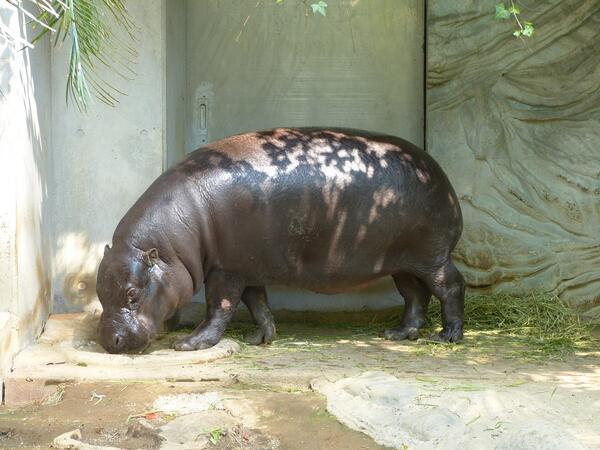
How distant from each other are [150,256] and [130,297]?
31 centimetres

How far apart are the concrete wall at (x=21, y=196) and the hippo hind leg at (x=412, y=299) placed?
2.73 meters

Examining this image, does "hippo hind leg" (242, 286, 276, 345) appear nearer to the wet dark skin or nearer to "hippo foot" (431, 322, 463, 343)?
the wet dark skin

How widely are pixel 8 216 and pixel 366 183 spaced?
255cm

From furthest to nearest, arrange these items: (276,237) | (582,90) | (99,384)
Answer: (582,90), (276,237), (99,384)

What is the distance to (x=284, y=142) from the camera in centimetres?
710

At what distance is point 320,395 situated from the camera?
5.59 meters

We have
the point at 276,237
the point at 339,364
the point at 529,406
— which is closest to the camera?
the point at 529,406

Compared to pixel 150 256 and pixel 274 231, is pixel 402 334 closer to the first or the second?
pixel 274 231

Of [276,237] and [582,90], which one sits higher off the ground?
[582,90]

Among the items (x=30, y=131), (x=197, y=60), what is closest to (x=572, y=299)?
(x=197, y=60)

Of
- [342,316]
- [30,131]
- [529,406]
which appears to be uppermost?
[30,131]

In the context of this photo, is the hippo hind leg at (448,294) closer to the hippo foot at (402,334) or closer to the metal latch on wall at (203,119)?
the hippo foot at (402,334)

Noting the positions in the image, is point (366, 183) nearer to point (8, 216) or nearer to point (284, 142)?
point (284, 142)

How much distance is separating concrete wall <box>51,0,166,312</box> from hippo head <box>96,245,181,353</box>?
0.93 meters
